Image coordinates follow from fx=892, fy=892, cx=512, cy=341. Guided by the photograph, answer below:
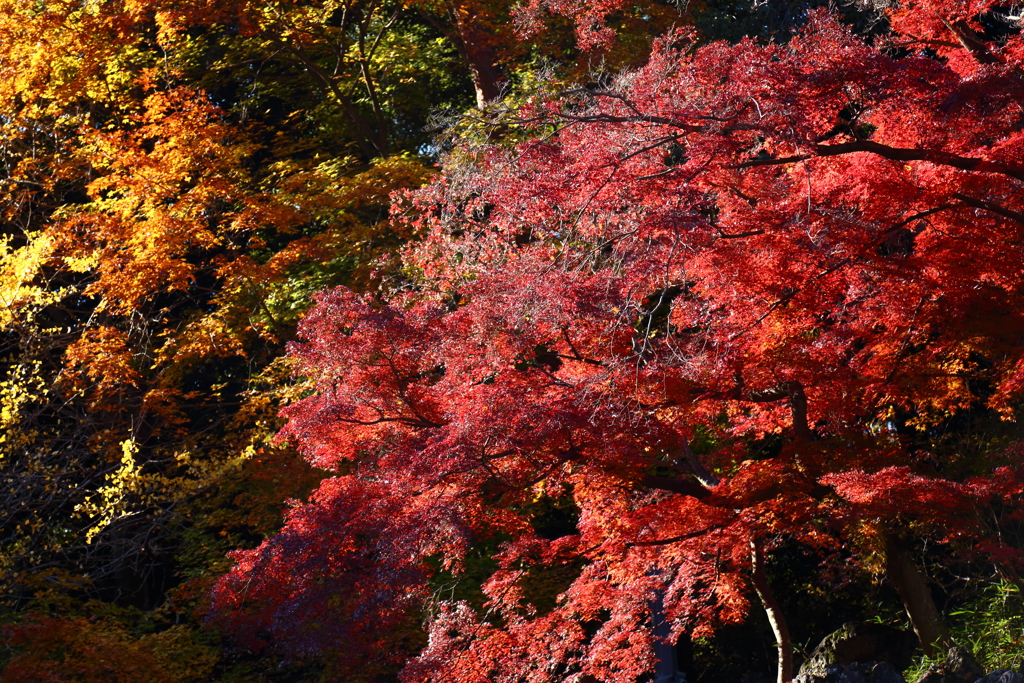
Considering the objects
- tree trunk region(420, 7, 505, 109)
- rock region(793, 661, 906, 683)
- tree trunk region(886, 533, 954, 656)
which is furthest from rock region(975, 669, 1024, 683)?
tree trunk region(420, 7, 505, 109)

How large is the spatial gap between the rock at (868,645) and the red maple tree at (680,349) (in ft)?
2.94

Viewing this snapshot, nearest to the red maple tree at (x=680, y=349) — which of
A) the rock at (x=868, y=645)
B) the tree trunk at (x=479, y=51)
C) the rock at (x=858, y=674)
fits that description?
the rock at (x=858, y=674)

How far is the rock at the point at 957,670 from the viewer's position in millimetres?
7074

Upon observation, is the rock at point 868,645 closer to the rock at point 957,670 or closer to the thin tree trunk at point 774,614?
the thin tree trunk at point 774,614

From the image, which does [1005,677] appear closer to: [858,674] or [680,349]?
[858,674]

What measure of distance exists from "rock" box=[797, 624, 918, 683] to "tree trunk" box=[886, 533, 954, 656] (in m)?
0.63

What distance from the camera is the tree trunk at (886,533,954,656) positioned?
841 cm

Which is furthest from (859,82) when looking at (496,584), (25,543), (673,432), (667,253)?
(25,543)

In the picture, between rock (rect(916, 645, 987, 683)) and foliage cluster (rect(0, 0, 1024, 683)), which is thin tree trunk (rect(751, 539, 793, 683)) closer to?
foliage cluster (rect(0, 0, 1024, 683))

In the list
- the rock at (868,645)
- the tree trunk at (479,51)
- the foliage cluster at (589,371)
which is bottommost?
the rock at (868,645)

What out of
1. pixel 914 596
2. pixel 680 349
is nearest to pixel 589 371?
pixel 680 349

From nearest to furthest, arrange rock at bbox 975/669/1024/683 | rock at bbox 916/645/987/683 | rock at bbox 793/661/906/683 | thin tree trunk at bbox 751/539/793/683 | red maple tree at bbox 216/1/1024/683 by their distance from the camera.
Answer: red maple tree at bbox 216/1/1024/683
rock at bbox 975/669/1024/683
rock at bbox 916/645/987/683
rock at bbox 793/661/906/683
thin tree trunk at bbox 751/539/793/683

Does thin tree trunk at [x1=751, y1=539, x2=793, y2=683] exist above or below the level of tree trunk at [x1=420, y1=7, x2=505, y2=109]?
below

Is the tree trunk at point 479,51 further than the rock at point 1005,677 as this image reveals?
Yes
